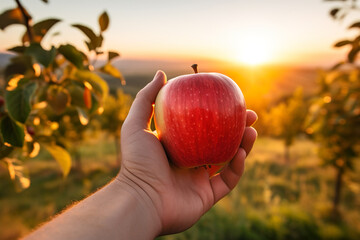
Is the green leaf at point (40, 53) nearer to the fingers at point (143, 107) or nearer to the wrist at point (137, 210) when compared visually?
the fingers at point (143, 107)

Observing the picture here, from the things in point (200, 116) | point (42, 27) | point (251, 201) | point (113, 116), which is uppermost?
point (42, 27)

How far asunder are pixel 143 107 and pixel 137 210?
A: 576 mm

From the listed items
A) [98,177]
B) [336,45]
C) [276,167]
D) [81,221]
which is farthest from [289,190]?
[81,221]

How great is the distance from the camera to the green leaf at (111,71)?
1515 millimetres

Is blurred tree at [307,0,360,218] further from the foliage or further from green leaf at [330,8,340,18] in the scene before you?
the foliage

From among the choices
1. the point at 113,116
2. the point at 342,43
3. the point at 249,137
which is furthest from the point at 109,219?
the point at 113,116

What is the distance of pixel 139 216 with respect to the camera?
1226mm

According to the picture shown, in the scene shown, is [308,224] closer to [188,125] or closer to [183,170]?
[183,170]

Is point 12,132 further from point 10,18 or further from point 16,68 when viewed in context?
point 10,18

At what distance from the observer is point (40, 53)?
1.04 m

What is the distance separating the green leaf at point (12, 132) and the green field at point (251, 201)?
666 mm

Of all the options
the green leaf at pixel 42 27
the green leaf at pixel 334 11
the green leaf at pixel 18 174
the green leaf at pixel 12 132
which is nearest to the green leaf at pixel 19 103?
the green leaf at pixel 12 132

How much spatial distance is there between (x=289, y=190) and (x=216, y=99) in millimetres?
9751

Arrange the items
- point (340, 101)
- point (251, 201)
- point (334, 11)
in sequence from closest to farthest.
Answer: point (334, 11)
point (340, 101)
point (251, 201)
